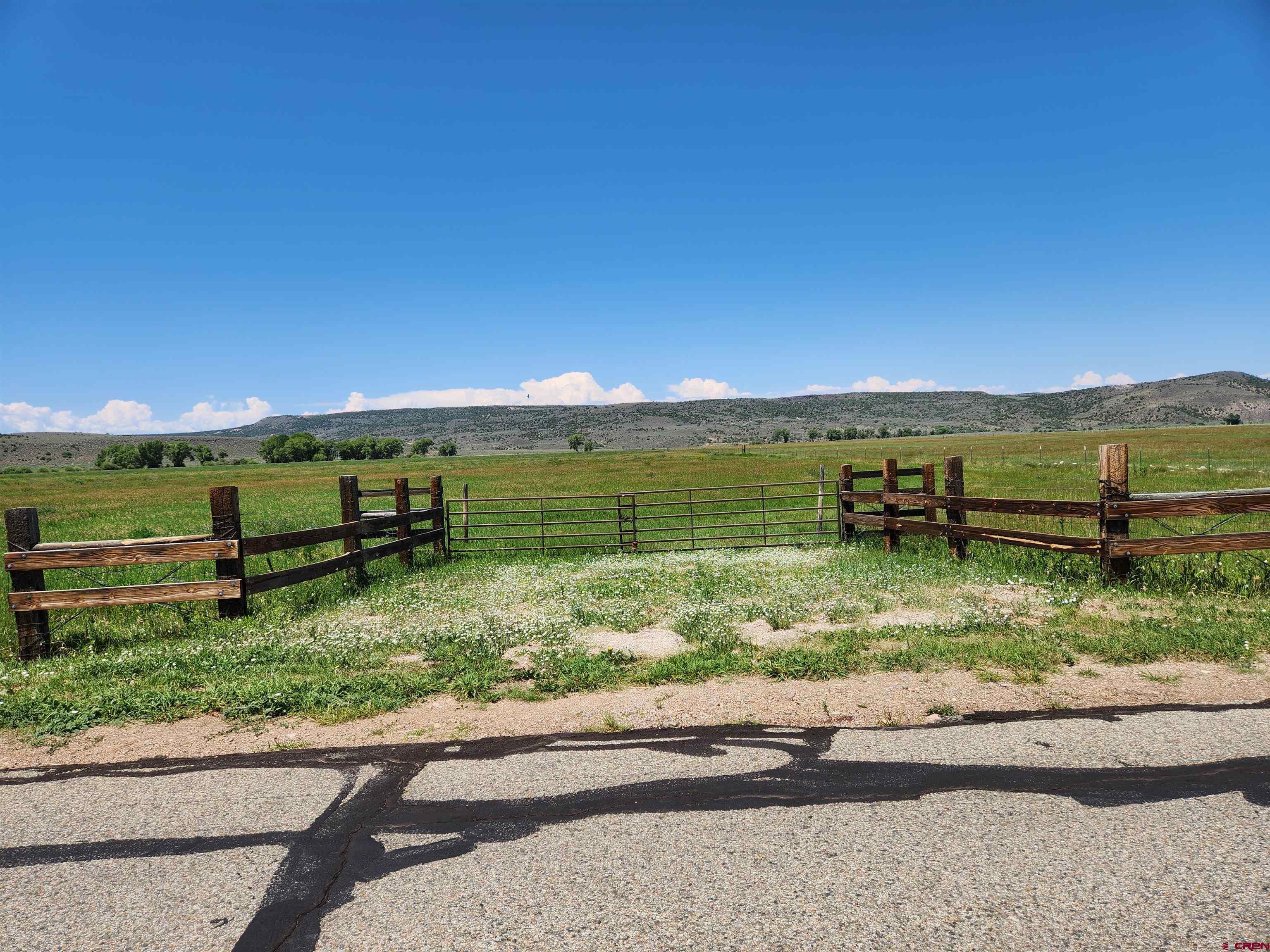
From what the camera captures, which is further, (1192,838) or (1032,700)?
(1032,700)

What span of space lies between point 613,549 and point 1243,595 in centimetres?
1328

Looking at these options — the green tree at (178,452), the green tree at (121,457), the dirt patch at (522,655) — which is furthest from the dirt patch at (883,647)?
the green tree at (121,457)

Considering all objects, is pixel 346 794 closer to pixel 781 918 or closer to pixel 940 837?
pixel 781 918

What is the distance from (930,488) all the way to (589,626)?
8298 millimetres

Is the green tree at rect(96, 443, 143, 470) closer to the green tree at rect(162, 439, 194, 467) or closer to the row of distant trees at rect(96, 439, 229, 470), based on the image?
the row of distant trees at rect(96, 439, 229, 470)

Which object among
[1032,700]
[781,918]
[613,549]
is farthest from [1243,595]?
[613,549]

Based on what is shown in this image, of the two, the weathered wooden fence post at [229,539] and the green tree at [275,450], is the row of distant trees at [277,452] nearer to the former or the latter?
the green tree at [275,450]

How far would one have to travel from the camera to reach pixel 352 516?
13594 mm

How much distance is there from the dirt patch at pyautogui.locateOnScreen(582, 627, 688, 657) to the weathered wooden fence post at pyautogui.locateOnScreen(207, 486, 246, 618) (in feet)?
14.9

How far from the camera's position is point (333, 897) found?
336cm

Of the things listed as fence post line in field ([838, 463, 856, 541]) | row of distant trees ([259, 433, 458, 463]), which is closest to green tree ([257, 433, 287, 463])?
row of distant trees ([259, 433, 458, 463])

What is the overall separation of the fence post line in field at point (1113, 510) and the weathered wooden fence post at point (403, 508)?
12257 mm

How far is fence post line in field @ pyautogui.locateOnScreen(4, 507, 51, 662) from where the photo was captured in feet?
27.2

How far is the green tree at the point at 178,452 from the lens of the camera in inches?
5891
